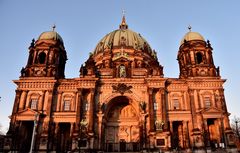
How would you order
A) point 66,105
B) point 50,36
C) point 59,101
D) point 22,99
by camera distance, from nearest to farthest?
point 22,99
point 59,101
point 66,105
point 50,36

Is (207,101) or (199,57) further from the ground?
(199,57)

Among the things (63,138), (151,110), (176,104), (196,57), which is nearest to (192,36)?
(196,57)

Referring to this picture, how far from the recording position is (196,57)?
40.8 m

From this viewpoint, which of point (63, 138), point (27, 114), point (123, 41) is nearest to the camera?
point (27, 114)

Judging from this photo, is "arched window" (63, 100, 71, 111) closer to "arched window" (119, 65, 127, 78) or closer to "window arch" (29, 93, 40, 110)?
"window arch" (29, 93, 40, 110)

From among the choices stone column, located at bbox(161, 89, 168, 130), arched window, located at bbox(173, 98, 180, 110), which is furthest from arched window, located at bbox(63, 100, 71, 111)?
arched window, located at bbox(173, 98, 180, 110)

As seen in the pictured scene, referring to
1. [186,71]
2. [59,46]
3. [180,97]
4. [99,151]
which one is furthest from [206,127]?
[59,46]

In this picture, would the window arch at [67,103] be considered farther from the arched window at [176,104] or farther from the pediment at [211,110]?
the pediment at [211,110]

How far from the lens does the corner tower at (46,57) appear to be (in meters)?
38.9

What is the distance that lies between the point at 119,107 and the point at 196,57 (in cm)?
1558

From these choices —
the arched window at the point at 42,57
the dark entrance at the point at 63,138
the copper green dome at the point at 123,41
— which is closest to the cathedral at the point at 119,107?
the arched window at the point at 42,57

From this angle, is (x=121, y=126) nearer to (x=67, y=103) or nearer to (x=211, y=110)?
(x=67, y=103)

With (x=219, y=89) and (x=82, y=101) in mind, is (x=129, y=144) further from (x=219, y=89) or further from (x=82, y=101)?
(x=219, y=89)

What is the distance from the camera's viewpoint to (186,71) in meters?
40.1
